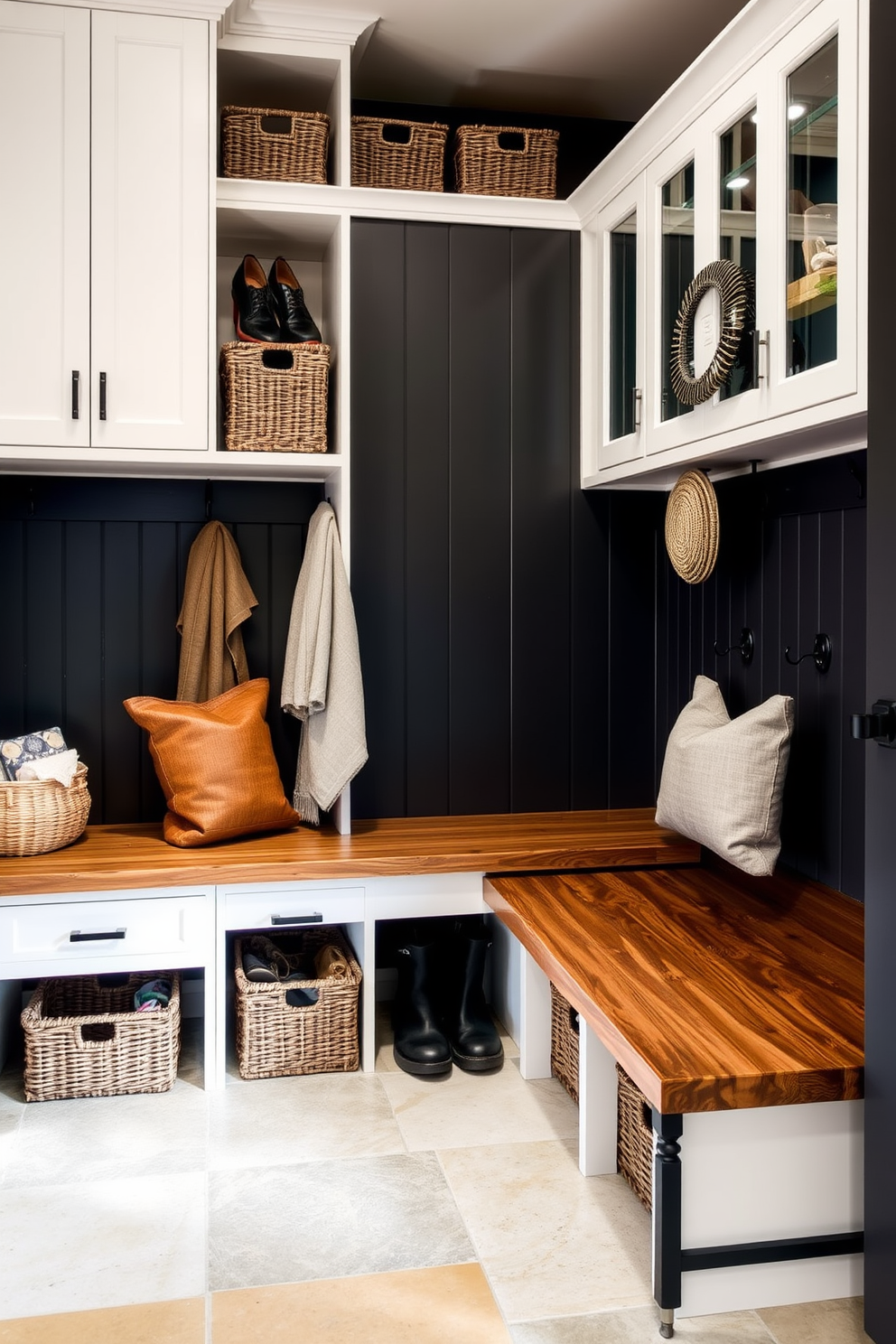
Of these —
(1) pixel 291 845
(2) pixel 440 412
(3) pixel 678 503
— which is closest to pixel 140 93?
(2) pixel 440 412

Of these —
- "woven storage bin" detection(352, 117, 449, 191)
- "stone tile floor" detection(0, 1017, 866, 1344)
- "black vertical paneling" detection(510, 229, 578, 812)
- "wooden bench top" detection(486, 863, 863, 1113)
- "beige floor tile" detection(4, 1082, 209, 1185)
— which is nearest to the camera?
Answer: "wooden bench top" detection(486, 863, 863, 1113)

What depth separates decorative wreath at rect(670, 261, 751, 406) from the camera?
2160 millimetres

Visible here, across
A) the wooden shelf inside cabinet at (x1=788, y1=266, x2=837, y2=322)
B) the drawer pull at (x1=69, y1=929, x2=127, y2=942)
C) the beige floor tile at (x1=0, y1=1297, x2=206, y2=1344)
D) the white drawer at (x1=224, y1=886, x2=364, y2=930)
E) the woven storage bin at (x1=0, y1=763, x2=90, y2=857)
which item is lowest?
Result: the beige floor tile at (x1=0, y1=1297, x2=206, y2=1344)

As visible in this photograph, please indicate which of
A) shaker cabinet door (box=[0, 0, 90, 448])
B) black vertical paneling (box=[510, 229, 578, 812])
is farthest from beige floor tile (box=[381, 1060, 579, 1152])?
shaker cabinet door (box=[0, 0, 90, 448])

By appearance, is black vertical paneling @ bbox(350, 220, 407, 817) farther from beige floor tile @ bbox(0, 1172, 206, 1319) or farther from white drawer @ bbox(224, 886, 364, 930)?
beige floor tile @ bbox(0, 1172, 206, 1319)

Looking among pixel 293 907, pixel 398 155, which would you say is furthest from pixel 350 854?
pixel 398 155

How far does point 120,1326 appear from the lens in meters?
1.84

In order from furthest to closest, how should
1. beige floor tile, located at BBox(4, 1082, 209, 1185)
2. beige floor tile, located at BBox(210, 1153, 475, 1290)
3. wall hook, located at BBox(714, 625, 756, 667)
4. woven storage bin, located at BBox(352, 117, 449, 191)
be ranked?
woven storage bin, located at BBox(352, 117, 449, 191)
wall hook, located at BBox(714, 625, 756, 667)
beige floor tile, located at BBox(4, 1082, 209, 1185)
beige floor tile, located at BBox(210, 1153, 475, 1290)

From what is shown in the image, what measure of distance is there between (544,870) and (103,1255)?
4.29 feet

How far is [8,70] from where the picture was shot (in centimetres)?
265

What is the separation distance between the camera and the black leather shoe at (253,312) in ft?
9.61

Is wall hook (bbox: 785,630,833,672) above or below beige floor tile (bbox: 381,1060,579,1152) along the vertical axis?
above

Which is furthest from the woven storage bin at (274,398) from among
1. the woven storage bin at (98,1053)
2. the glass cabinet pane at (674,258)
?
the woven storage bin at (98,1053)

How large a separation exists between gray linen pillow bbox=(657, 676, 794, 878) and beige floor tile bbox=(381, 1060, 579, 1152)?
2.30ft
